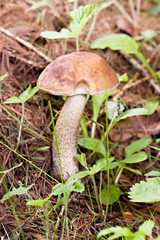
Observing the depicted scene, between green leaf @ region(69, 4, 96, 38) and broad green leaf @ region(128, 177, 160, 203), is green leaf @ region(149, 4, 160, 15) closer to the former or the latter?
green leaf @ region(69, 4, 96, 38)

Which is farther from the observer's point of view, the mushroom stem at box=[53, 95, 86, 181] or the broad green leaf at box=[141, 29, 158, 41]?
the broad green leaf at box=[141, 29, 158, 41]

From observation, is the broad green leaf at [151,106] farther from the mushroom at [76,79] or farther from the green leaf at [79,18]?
the green leaf at [79,18]

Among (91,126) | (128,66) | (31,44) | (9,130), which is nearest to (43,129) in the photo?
(9,130)

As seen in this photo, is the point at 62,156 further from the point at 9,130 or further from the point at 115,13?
the point at 115,13

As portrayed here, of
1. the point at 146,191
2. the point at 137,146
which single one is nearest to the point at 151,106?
the point at 137,146

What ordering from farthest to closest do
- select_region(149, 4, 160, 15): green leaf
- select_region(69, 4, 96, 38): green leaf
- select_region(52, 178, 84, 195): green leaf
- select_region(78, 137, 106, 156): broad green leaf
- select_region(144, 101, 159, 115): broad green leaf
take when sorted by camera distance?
select_region(149, 4, 160, 15): green leaf → select_region(144, 101, 159, 115): broad green leaf → select_region(78, 137, 106, 156): broad green leaf → select_region(69, 4, 96, 38): green leaf → select_region(52, 178, 84, 195): green leaf

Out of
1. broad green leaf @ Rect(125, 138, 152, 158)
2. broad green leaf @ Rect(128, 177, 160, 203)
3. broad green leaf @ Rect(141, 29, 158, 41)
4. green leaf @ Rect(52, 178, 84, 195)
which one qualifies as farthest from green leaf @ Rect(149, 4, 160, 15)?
green leaf @ Rect(52, 178, 84, 195)
